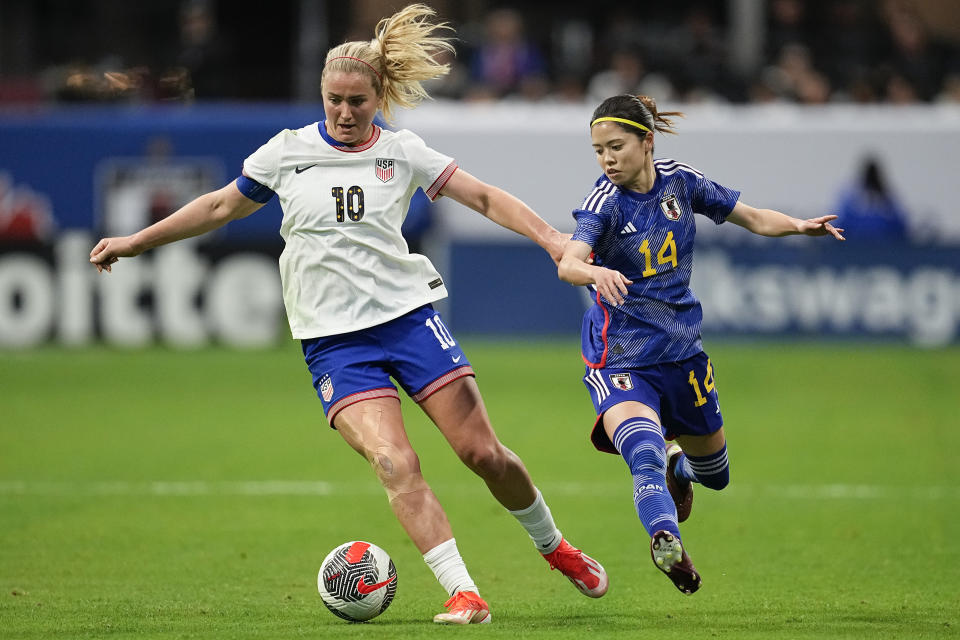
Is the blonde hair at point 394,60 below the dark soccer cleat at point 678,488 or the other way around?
the other way around

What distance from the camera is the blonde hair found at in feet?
19.7

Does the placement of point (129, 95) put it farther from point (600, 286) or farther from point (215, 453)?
point (600, 286)

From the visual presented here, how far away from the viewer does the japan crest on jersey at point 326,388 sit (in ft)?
19.8

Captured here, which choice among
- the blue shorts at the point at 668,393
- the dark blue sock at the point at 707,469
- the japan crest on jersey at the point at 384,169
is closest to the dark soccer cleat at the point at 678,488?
the dark blue sock at the point at 707,469

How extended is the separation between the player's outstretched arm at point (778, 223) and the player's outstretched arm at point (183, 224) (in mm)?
2323

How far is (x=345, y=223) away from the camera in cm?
605

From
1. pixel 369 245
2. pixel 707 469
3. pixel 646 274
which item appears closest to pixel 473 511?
pixel 707 469

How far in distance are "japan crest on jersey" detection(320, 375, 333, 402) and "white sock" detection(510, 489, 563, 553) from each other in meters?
1.02

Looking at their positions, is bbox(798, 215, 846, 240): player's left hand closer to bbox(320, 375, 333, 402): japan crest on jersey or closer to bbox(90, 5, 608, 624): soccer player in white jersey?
bbox(90, 5, 608, 624): soccer player in white jersey

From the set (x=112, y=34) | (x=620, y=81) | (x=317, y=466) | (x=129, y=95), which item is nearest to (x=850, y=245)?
(x=620, y=81)

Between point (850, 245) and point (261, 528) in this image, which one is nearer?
point (261, 528)

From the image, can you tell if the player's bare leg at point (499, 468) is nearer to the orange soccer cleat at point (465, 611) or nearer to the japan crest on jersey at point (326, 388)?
the japan crest on jersey at point (326, 388)

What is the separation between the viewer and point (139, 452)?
11414 mm

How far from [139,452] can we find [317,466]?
156 cm
